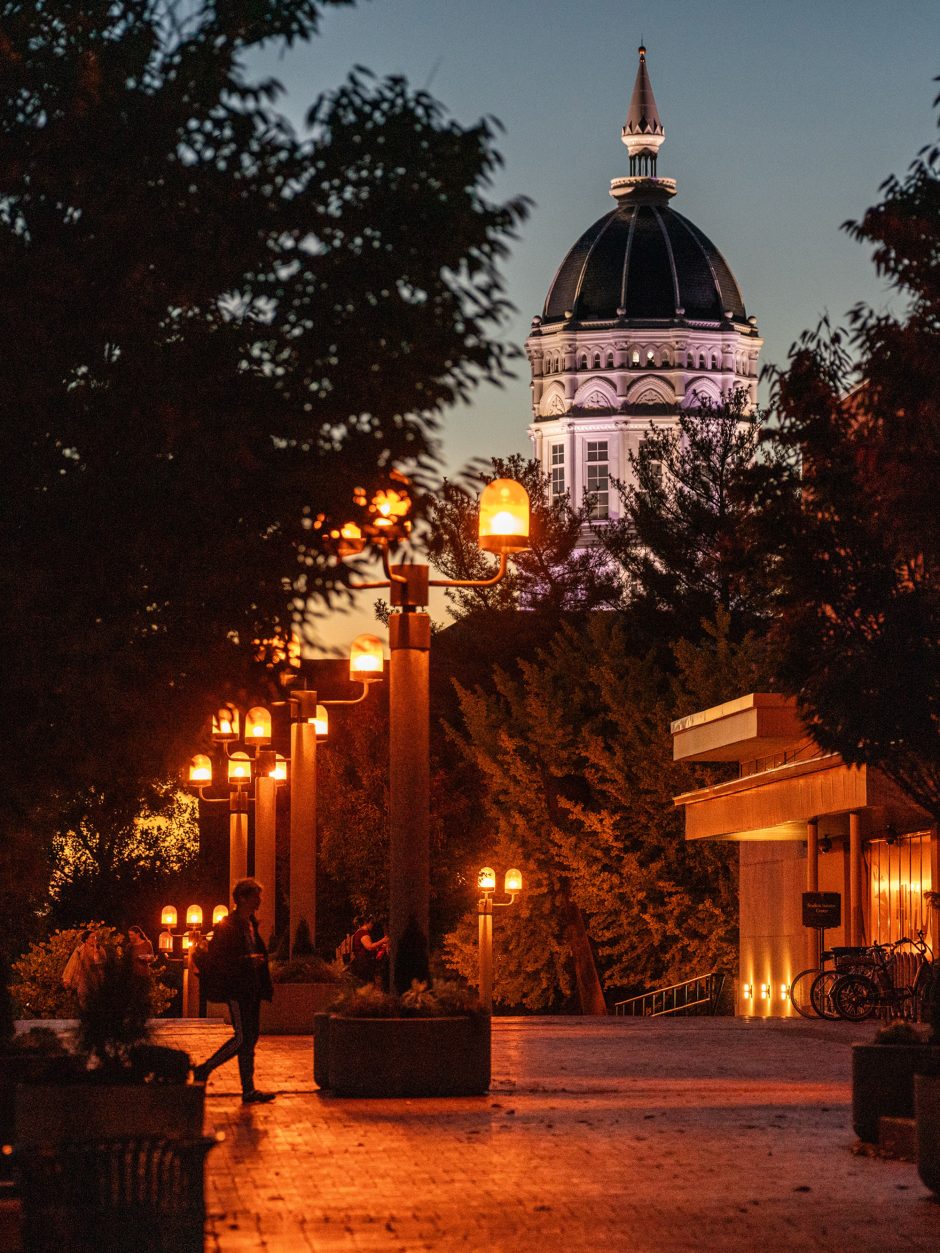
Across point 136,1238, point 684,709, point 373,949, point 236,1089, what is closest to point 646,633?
point 684,709

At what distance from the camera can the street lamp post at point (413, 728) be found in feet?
58.1

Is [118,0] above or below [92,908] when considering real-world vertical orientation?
above

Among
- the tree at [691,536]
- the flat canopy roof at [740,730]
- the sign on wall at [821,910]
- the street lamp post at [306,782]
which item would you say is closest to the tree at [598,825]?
the tree at [691,536]

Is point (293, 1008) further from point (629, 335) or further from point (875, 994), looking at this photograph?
point (629, 335)

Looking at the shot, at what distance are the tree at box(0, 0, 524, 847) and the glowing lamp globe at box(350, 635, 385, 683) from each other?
14.4 meters

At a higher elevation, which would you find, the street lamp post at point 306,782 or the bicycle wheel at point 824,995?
the street lamp post at point 306,782

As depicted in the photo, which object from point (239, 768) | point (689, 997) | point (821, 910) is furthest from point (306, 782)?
point (689, 997)

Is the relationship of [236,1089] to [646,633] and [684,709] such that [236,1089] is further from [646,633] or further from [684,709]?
[646,633]

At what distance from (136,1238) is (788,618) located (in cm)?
752

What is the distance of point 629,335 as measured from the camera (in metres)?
175

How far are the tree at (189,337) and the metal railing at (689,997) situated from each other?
4063 cm

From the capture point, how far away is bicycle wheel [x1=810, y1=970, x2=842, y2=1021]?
3222 centimetres

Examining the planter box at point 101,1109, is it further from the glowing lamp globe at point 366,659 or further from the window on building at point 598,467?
the window on building at point 598,467

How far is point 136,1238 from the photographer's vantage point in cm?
763
